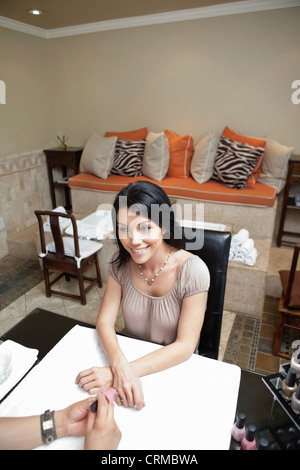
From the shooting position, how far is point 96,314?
240cm

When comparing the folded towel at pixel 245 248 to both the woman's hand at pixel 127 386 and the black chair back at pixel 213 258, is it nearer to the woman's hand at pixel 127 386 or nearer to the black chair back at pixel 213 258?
the black chair back at pixel 213 258

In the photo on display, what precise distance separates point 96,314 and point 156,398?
167cm

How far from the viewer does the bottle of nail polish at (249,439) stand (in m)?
0.67

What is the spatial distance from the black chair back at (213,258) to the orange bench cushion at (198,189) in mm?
2002

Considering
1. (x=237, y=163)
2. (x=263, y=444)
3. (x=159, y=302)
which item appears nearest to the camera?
(x=263, y=444)

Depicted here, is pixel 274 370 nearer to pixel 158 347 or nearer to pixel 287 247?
pixel 158 347

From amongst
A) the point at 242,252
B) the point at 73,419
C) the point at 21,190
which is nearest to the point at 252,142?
the point at 242,252

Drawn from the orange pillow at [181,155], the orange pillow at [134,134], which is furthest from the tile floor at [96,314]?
the orange pillow at [134,134]

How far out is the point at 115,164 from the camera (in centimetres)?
385

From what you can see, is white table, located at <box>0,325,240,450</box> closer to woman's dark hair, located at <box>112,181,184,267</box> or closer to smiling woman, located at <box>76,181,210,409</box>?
smiling woman, located at <box>76,181,210,409</box>

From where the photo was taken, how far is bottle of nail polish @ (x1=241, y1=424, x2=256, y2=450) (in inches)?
26.5

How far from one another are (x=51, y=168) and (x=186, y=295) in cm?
376

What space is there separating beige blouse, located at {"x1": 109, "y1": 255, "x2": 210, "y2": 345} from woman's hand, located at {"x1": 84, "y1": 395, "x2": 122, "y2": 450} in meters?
0.44

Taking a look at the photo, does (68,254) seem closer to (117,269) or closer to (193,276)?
(117,269)
